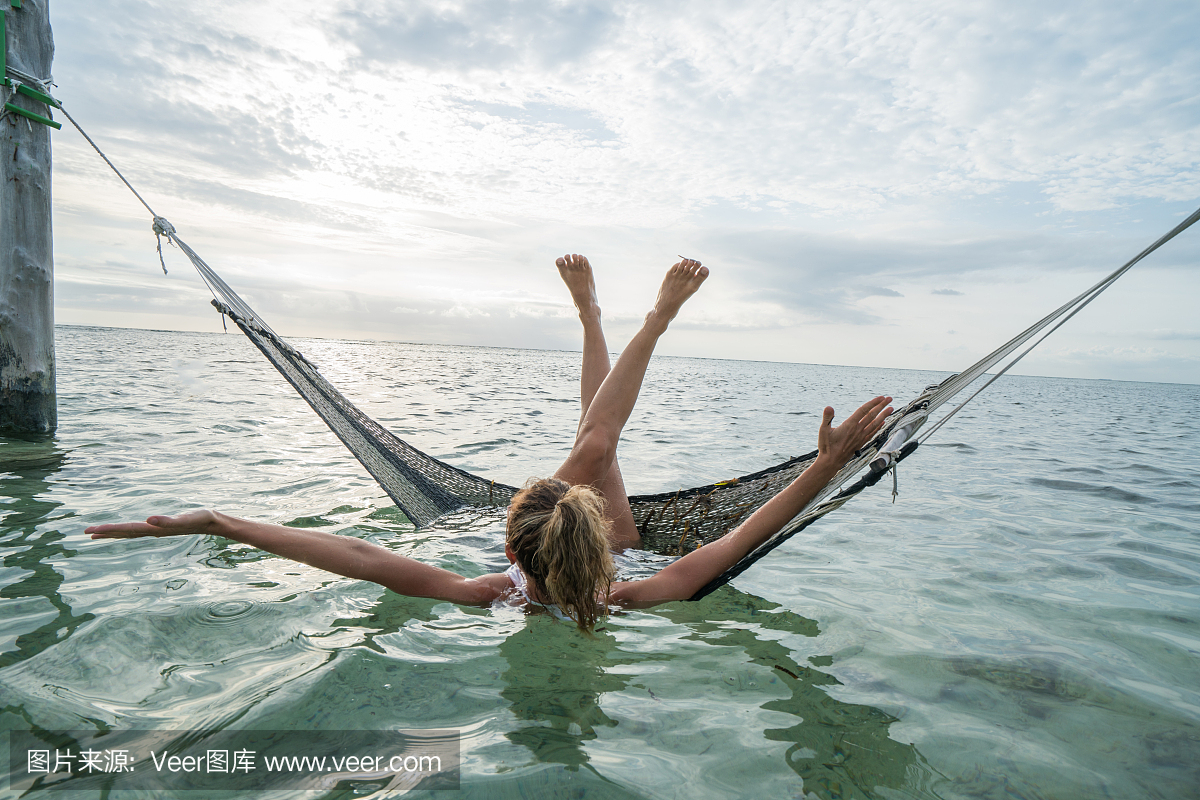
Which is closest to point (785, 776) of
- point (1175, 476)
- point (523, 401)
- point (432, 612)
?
point (432, 612)

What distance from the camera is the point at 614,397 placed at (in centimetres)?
253

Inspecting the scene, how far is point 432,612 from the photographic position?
230 cm

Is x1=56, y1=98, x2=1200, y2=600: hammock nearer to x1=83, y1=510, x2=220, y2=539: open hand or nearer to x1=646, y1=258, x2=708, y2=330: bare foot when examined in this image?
x1=646, y1=258, x2=708, y2=330: bare foot

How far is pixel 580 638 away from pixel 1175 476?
682 centimetres

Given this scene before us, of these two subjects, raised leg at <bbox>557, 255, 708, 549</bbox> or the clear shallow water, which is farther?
raised leg at <bbox>557, 255, 708, 549</bbox>

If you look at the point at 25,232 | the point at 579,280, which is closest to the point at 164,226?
the point at 25,232

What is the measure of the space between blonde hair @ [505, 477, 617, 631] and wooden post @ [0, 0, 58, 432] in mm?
4637

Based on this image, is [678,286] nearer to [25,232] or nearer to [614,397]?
[614,397]

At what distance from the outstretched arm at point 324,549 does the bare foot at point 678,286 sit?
1.39 m

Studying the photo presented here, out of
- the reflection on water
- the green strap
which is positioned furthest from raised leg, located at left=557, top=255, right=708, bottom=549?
the green strap

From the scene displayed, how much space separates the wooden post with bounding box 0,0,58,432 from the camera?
4.14 metres

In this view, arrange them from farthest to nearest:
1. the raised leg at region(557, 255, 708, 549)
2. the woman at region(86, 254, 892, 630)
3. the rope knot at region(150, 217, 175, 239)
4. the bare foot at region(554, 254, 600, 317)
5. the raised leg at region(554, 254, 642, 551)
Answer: the rope knot at region(150, 217, 175, 239) → the bare foot at region(554, 254, 600, 317) → the raised leg at region(554, 254, 642, 551) → the raised leg at region(557, 255, 708, 549) → the woman at region(86, 254, 892, 630)

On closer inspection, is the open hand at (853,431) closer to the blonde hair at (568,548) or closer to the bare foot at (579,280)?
the blonde hair at (568,548)

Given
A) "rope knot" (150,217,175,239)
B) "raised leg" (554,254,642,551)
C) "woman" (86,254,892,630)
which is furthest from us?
"rope knot" (150,217,175,239)
